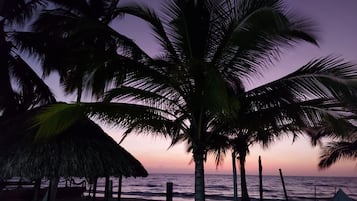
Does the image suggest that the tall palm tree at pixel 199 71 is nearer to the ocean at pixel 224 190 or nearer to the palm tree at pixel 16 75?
the palm tree at pixel 16 75

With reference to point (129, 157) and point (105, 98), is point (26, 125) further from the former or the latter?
point (105, 98)

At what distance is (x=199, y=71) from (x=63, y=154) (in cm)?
403

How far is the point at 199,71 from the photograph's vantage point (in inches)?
276

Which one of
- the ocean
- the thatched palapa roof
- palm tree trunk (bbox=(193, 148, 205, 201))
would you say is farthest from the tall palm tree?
the ocean

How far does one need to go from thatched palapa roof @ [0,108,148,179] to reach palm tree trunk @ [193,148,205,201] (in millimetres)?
2614

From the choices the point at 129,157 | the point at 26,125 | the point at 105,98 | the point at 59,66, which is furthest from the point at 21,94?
the point at 105,98

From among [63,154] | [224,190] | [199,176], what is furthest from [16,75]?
[224,190]

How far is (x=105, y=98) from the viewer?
23.5ft

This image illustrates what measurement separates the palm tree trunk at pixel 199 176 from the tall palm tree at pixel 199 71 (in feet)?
0.06

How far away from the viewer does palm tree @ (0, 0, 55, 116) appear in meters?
12.3

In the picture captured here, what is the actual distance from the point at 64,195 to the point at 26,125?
29.1 feet

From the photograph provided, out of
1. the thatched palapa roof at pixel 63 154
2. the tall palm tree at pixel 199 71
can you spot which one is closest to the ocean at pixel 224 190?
the thatched palapa roof at pixel 63 154

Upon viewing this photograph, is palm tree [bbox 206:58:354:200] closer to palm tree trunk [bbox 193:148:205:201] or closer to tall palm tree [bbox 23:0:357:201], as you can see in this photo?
tall palm tree [bbox 23:0:357:201]

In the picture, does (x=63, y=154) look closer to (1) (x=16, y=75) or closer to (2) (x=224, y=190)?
(1) (x=16, y=75)
